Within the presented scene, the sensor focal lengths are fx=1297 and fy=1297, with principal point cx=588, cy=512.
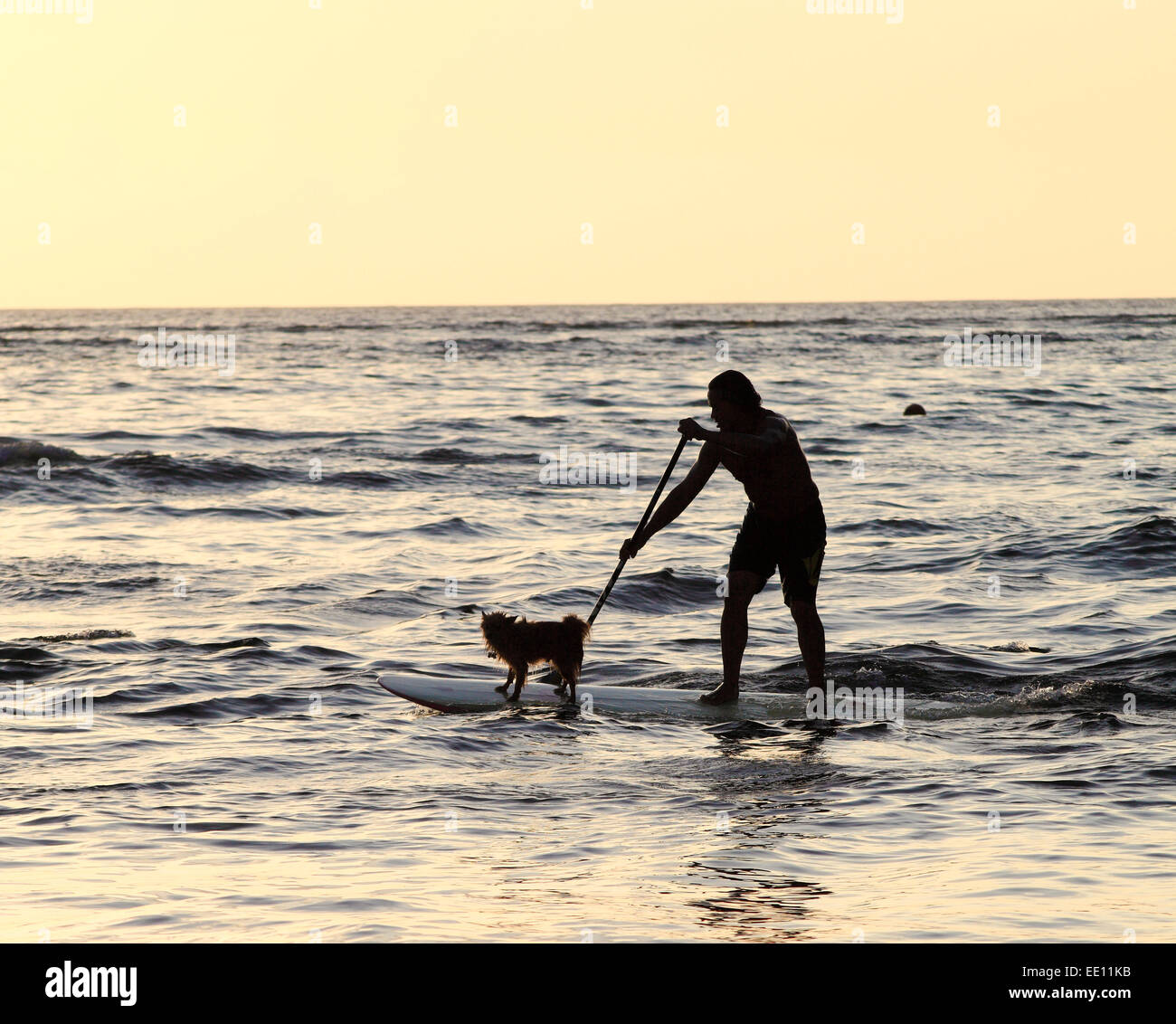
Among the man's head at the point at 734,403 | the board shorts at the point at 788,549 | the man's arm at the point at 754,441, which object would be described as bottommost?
the board shorts at the point at 788,549

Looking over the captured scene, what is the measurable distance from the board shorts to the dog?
121 centimetres

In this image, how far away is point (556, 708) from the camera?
908cm

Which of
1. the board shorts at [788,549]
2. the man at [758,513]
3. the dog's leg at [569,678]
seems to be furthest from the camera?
the dog's leg at [569,678]

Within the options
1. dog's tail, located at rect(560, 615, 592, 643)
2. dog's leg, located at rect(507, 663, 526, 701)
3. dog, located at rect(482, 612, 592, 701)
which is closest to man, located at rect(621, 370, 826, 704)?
dog's tail, located at rect(560, 615, 592, 643)

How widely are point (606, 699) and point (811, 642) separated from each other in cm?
148

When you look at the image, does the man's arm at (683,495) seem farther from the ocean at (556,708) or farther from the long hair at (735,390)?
the ocean at (556,708)

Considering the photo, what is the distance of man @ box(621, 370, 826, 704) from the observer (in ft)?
27.9

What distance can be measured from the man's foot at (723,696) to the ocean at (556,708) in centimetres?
30

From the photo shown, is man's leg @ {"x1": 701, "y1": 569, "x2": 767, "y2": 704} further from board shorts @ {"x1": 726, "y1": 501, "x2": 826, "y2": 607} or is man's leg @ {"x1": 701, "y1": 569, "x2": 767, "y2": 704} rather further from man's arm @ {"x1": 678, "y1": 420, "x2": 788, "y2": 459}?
man's arm @ {"x1": 678, "y1": 420, "x2": 788, "y2": 459}

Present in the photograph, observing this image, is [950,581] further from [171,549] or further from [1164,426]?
[1164,426]

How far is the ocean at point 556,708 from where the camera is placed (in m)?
5.34

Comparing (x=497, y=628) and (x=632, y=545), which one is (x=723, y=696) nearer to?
(x=632, y=545)

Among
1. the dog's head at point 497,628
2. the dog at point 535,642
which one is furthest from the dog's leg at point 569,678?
the dog's head at point 497,628

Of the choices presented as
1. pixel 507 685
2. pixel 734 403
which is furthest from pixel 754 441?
pixel 507 685
